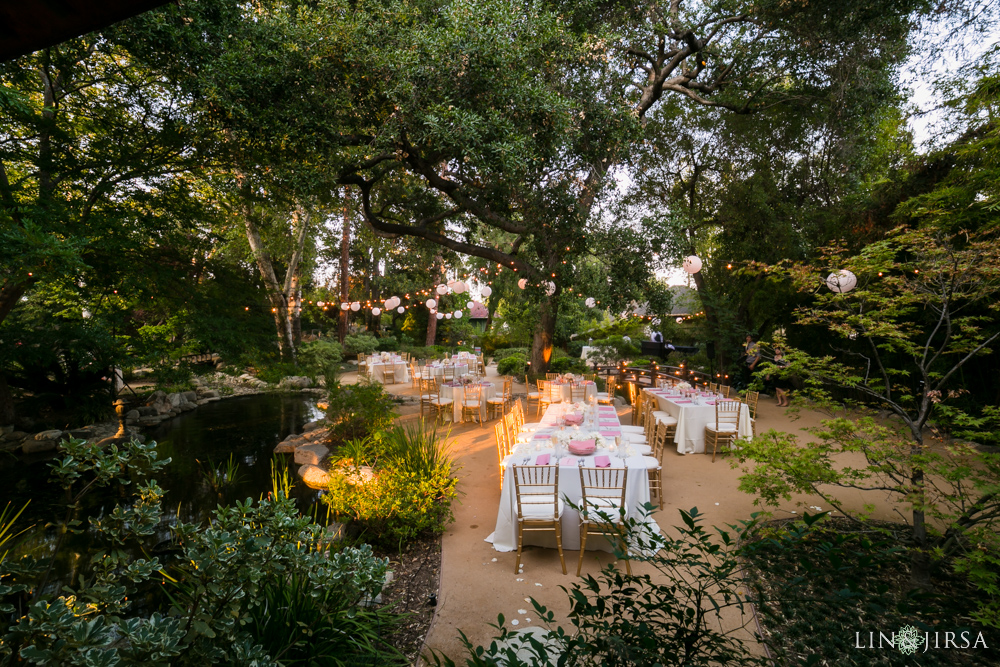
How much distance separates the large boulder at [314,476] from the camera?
5606mm

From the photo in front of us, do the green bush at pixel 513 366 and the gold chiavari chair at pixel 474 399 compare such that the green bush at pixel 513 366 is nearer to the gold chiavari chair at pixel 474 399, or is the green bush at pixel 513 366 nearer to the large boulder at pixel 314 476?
the gold chiavari chair at pixel 474 399

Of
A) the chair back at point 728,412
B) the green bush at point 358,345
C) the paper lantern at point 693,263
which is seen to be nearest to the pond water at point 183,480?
the chair back at point 728,412

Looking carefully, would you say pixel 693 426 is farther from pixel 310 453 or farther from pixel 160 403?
pixel 160 403

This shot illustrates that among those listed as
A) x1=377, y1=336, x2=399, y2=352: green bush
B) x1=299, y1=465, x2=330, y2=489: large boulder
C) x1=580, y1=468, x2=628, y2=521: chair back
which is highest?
x1=377, y1=336, x2=399, y2=352: green bush

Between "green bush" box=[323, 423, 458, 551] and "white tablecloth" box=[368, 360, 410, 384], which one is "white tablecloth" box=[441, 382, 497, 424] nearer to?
"green bush" box=[323, 423, 458, 551]

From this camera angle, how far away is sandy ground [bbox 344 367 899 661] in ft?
10.2

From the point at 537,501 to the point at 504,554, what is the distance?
572 mm

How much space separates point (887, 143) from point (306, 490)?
45.9 feet

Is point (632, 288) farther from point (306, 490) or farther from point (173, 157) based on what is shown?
point (173, 157)

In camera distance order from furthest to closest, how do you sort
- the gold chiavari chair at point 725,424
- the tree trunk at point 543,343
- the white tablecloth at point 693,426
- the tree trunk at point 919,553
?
the tree trunk at point 543,343 → the white tablecloth at point 693,426 → the gold chiavari chair at point 725,424 → the tree trunk at point 919,553

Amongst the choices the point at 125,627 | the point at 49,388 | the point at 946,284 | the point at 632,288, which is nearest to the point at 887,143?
the point at 632,288

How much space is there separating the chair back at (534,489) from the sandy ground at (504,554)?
45 cm

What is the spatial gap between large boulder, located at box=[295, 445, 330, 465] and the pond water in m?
0.41

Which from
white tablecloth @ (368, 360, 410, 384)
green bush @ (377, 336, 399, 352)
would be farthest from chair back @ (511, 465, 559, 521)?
green bush @ (377, 336, 399, 352)
